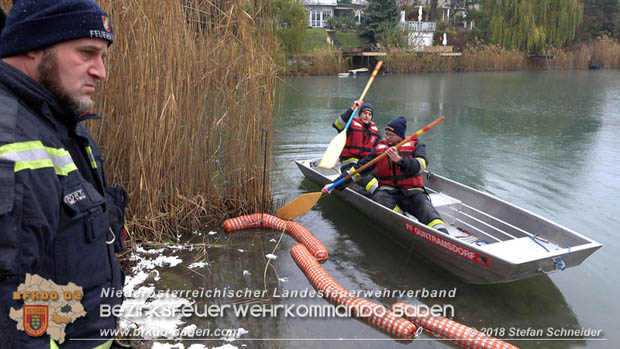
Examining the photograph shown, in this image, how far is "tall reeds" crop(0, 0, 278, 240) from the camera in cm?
413

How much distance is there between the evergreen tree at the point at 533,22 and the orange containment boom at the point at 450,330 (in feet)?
98.9

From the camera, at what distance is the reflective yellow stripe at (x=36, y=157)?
3.84 feet

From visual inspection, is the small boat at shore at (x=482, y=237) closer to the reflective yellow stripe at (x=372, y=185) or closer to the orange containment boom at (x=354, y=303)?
the reflective yellow stripe at (x=372, y=185)

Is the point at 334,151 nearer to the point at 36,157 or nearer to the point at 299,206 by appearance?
the point at 299,206

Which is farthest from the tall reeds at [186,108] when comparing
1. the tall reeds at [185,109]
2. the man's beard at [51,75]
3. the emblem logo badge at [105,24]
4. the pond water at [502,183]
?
the man's beard at [51,75]

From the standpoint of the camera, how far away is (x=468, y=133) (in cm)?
1170

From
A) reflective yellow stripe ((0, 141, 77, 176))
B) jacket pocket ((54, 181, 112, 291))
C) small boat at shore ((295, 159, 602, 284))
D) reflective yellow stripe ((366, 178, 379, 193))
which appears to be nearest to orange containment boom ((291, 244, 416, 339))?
small boat at shore ((295, 159, 602, 284))

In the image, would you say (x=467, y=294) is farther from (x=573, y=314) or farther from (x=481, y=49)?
(x=481, y=49)

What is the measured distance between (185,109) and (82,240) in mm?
3448

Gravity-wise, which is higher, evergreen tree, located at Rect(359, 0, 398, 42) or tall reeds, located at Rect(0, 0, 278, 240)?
evergreen tree, located at Rect(359, 0, 398, 42)

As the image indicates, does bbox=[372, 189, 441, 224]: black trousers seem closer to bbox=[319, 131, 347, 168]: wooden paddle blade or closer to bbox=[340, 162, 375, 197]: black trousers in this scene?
bbox=[340, 162, 375, 197]: black trousers

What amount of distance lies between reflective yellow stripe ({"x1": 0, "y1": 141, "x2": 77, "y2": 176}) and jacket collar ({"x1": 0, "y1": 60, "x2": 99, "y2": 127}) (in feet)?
0.47

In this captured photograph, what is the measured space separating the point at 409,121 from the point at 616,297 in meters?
9.31

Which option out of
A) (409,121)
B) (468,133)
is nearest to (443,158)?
(468,133)
